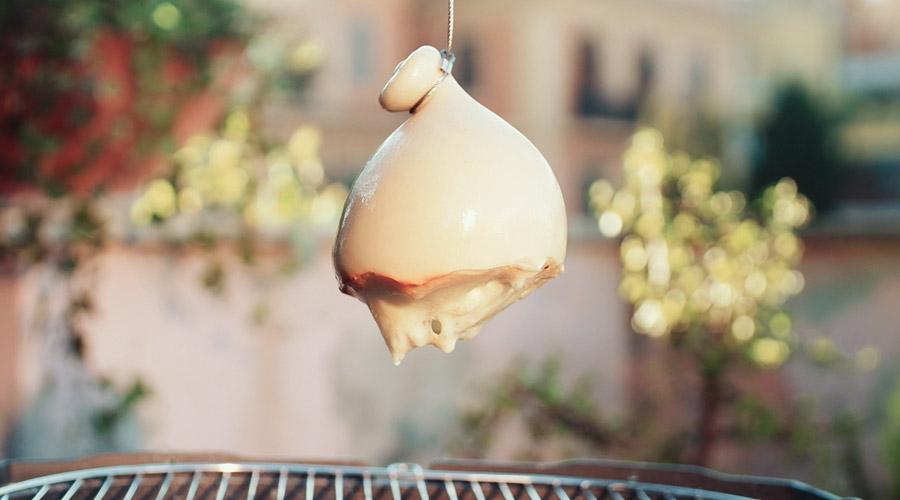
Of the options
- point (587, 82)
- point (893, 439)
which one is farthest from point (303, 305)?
point (587, 82)

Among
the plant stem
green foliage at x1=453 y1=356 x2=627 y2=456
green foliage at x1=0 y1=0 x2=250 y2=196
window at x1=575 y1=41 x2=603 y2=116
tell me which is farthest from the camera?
window at x1=575 y1=41 x2=603 y2=116

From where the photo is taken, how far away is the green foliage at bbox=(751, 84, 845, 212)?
21.8ft

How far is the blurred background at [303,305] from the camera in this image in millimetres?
2385

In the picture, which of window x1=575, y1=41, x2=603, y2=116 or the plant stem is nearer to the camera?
the plant stem

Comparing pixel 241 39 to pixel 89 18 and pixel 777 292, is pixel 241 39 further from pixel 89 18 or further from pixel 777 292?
pixel 777 292

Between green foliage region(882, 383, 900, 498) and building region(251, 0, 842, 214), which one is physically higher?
building region(251, 0, 842, 214)

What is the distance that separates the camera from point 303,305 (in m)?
3.15

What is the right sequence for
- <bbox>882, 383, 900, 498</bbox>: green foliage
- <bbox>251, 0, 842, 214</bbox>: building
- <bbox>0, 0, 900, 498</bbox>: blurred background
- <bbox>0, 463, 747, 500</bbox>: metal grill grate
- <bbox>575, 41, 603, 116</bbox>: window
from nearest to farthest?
<bbox>0, 463, 747, 500</bbox>: metal grill grate → <bbox>0, 0, 900, 498</bbox>: blurred background → <bbox>882, 383, 900, 498</bbox>: green foliage → <bbox>251, 0, 842, 214</bbox>: building → <bbox>575, 41, 603, 116</bbox>: window

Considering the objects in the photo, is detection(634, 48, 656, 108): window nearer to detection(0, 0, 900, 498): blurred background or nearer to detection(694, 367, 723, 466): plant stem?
detection(0, 0, 900, 498): blurred background

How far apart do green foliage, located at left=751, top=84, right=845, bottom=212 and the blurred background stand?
2.98 m

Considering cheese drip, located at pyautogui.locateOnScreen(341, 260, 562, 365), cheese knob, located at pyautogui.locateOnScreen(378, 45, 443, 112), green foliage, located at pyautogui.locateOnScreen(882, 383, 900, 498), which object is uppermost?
cheese knob, located at pyautogui.locateOnScreen(378, 45, 443, 112)

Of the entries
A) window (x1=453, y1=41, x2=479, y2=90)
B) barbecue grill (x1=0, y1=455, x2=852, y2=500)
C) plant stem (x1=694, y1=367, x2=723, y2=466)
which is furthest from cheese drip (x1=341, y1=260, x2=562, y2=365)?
window (x1=453, y1=41, x2=479, y2=90)

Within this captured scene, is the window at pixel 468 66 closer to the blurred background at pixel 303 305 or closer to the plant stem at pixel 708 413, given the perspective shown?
the blurred background at pixel 303 305

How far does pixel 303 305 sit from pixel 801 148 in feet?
15.5
